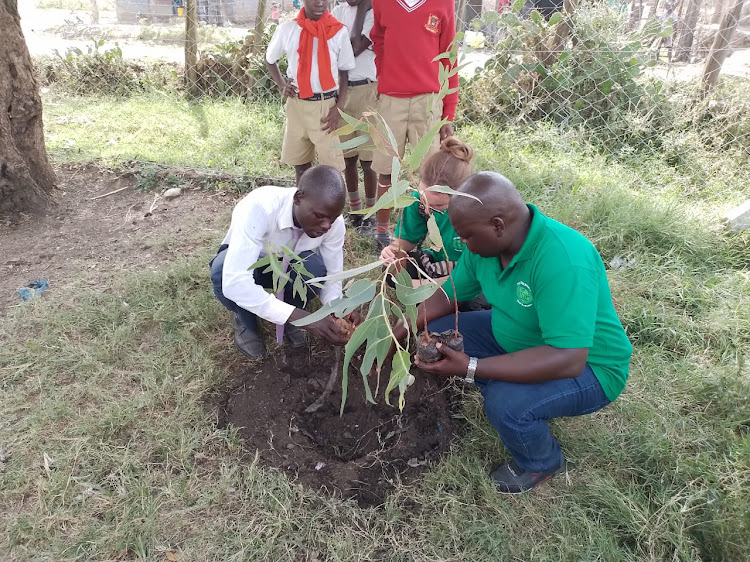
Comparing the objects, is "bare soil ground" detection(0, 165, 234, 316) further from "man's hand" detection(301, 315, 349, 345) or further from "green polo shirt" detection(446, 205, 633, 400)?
"green polo shirt" detection(446, 205, 633, 400)

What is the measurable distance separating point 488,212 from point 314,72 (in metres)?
2.06

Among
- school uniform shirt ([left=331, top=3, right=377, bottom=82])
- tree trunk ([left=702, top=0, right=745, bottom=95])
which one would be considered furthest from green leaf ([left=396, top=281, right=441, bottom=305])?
tree trunk ([left=702, top=0, right=745, bottom=95])

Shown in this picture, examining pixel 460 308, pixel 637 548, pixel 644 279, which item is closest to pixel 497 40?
pixel 644 279

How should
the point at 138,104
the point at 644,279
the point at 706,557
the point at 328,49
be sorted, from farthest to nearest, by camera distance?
the point at 138,104
the point at 328,49
the point at 644,279
the point at 706,557

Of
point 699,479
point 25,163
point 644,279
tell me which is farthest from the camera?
point 25,163

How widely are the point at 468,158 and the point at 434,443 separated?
114cm

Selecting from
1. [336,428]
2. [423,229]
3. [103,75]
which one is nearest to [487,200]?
[423,229]

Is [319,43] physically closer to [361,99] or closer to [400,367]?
[361,99]

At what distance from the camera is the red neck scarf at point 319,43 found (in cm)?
299

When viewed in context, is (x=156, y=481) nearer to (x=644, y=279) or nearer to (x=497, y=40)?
(x=644, y=279)

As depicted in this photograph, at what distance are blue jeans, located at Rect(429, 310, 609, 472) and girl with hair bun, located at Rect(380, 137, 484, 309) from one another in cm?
54

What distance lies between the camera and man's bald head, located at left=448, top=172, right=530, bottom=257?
141 cm

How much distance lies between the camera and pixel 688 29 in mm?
4336

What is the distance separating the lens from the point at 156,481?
179 centimetres
